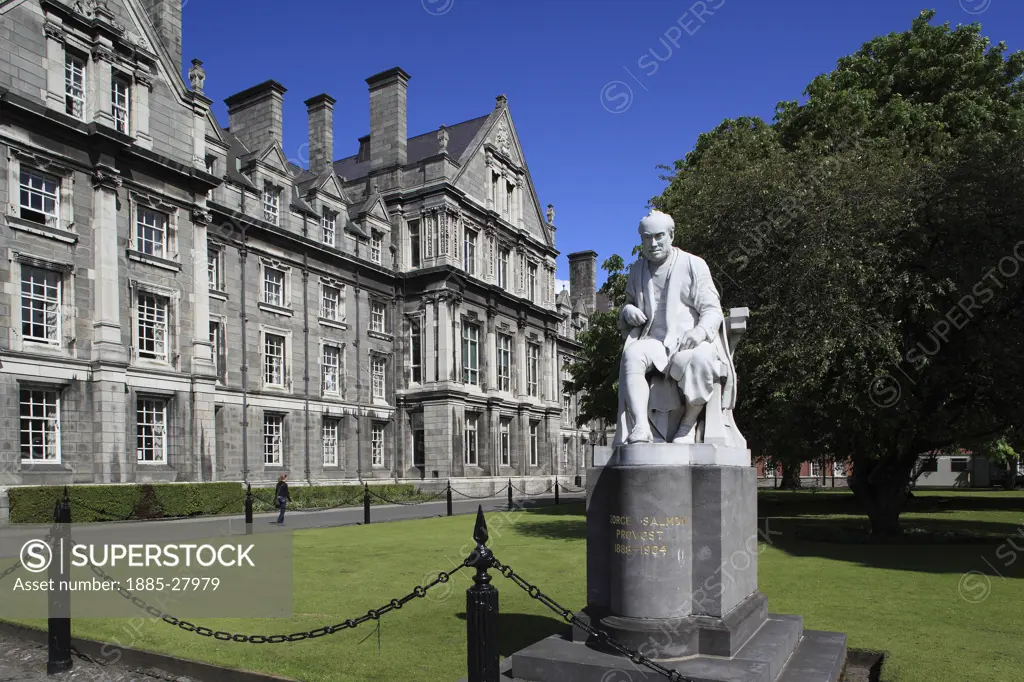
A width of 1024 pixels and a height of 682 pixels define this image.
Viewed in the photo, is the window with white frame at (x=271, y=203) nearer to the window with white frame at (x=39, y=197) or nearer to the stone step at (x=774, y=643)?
the window with white frame at (x=39, y=197)

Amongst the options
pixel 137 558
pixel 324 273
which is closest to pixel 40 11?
pixel 324 273

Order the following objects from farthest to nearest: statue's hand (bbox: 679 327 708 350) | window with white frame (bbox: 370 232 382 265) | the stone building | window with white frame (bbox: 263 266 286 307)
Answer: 1. window with white frame (bbox: 370 232 382 265)
2. window with white frame (bbox: 263 266 286 307)
3. the stone building
4. statue's hand (bbox: 679 327 708 350)

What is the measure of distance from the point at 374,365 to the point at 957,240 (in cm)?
3032

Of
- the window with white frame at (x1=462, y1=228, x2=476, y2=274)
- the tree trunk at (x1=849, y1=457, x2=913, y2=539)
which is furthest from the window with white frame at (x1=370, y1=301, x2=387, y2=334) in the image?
the tree trunk at (x1=849, y1=457, x2=913, y2=539)

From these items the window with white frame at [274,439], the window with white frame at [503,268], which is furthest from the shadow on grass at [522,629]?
the window with white frame at [503,268]

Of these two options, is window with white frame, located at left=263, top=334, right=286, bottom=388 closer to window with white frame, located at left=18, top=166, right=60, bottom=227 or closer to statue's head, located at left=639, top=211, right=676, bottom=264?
window with white frame, located at left=18, top=166, right=60, bottom=227

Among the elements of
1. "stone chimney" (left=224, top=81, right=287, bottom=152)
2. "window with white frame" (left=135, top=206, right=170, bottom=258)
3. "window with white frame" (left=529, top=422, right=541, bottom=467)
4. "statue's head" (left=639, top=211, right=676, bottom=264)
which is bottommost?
"window with white frame" (left=529, top=422, right=541, bottom=467)

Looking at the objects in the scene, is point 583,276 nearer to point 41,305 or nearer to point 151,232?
point 151,232

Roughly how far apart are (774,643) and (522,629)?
122 inches

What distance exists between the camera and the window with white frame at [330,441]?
37.1 meters

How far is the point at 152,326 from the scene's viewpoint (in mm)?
26719

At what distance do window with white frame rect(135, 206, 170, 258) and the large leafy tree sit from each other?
60.7 ft

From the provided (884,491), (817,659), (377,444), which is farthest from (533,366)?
(817,659)

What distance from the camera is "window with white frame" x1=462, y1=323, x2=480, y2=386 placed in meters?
43.4
